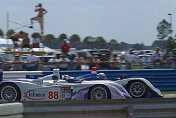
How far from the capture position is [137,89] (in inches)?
367

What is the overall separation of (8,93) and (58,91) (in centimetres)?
128

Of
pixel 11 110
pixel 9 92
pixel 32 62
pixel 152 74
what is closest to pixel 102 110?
pixel 11 110

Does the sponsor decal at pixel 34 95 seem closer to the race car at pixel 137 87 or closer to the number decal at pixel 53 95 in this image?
the number decal at pixel 53 95

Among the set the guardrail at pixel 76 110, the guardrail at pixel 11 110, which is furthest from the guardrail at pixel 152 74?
the guardrail at pixel 11 110

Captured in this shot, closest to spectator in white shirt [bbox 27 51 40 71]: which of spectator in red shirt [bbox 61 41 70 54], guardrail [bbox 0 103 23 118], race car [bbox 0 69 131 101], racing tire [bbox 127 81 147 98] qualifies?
spectator in red shirt [bbox 61 41 70 54]

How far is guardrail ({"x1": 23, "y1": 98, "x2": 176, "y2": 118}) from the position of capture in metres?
4.62

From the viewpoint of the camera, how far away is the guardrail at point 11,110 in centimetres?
438

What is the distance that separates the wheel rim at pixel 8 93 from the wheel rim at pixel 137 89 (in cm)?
319

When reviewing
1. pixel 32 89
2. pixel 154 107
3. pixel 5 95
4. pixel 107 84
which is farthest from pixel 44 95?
pixel 154 107

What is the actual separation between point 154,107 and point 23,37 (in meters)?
9.51

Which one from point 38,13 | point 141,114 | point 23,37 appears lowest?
point 141,114

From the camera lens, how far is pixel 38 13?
44.2 ft

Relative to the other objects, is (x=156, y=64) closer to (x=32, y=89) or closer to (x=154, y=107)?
(x=32, y=89)

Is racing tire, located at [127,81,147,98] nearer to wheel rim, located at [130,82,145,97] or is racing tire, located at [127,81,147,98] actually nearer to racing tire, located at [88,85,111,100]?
wheel rim, located at [130,82,145,97]
